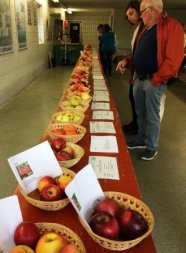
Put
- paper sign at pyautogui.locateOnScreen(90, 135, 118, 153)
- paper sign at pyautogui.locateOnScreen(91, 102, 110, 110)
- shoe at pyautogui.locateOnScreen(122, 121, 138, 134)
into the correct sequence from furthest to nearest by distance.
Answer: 1. shoe at pyautogui.locateOnScreen(122, 121, 138, 134)
2. paper sign at pyautogui.locateOnScreen(91, 102, 110, 110)
3. paper sign at pyautogui.locateOnScreen(90, 135, 118, 153)

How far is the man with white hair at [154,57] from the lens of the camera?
217 cm

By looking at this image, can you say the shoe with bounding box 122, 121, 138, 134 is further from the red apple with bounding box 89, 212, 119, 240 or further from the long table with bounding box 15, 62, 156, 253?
the red apple with bounding box 89, 212, 119, 240

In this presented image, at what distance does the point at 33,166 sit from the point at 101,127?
875mm

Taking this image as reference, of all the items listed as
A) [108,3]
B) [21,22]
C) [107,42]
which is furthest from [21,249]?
[108,3]

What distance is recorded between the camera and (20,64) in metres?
6.13

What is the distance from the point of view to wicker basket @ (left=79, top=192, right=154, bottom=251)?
30.6 inches

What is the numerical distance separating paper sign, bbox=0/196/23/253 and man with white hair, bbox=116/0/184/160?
178 centimetres

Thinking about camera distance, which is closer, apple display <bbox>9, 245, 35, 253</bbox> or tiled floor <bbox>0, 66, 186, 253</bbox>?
apple display <bbox>9, 245, 35, 253</bbox>

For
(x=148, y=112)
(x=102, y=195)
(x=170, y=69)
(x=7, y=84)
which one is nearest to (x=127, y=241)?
(x=102, y=195)

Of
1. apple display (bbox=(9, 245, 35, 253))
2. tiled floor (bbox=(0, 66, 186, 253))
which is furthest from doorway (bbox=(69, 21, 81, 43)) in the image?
apple display (bbox=(9, 245, 35, 253))

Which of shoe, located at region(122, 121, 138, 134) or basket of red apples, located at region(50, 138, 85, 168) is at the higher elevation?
basket of red apples, located at region(50, 138, 85, 168)

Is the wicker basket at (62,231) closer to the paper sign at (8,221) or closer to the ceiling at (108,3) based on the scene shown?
the paper sign at (8,221)

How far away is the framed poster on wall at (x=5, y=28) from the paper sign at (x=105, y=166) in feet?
12.9

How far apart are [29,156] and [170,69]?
156cm
